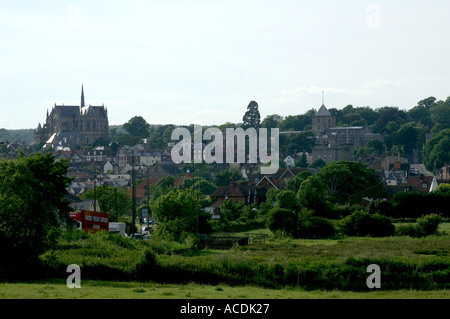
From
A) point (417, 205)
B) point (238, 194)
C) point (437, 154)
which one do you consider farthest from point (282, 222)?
point (437, 154)

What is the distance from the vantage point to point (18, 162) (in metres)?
29.2

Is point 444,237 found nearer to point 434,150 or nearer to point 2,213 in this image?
point 2,213

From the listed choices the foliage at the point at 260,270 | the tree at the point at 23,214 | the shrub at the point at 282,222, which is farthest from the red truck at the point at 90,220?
the shrub at the point at 282,222

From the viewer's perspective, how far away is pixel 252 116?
629 feet

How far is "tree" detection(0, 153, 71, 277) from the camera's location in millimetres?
26891

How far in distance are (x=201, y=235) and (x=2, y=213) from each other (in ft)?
64.8

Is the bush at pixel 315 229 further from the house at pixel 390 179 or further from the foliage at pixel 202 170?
the foliage at pixel 202 170

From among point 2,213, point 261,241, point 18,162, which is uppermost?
point 18,162

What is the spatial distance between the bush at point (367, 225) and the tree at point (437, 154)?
88282mm

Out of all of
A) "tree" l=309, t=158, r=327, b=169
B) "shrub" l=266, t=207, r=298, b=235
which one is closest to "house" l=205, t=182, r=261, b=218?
"shrub" l=266, t=207, r=298, b=235

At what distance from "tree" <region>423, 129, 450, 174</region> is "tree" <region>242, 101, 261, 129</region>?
5457 cm

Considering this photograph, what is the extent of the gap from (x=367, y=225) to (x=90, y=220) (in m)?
19.8

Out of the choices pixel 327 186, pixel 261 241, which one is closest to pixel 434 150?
pixel 327 186

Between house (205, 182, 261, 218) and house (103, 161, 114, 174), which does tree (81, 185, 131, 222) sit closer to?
house (205, 182, 261, 218)
